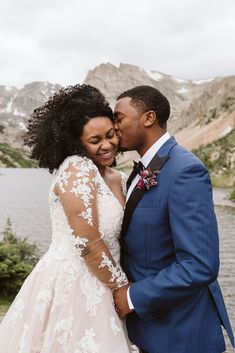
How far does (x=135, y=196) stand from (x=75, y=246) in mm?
523

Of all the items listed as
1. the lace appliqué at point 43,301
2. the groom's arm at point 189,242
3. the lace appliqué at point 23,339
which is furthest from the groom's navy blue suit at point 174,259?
the lace appliqué at point 23,339

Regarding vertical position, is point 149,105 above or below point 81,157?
above

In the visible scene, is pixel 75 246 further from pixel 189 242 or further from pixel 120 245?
pixel 189 242

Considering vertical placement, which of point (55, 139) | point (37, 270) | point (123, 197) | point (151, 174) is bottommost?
point (37, 270)

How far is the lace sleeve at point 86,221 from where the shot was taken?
3414mm

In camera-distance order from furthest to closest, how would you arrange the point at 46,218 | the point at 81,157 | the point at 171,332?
the point at 46,218 → the point at 81,157 → the point at 171,332

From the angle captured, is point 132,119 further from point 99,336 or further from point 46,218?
point 46,218

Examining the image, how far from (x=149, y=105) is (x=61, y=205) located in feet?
3.07

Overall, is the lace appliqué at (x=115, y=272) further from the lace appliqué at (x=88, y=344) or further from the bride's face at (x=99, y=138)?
the bride's face at (x=99, y=138)

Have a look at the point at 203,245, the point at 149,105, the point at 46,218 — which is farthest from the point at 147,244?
the point at 46,218

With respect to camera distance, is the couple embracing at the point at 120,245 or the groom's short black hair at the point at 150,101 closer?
the couple embracing at the point at 120,245

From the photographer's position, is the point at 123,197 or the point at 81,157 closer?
the point at 81,157

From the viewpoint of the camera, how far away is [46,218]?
93.9 feet

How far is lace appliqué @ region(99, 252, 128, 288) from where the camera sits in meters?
3.47
